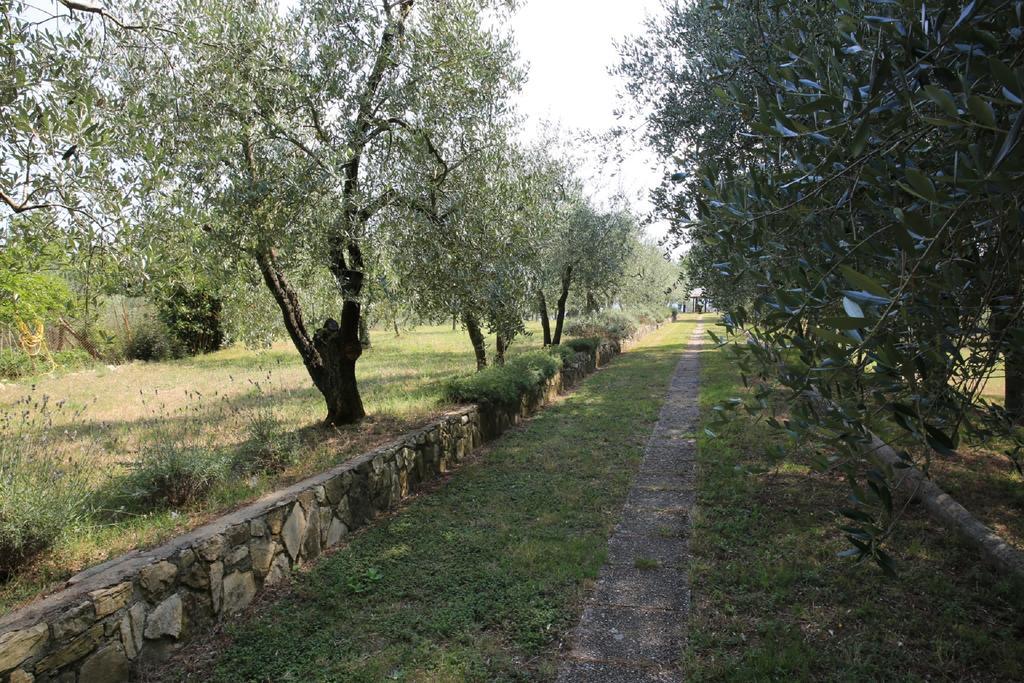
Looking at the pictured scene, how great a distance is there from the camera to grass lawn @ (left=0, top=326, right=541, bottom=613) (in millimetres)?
4422

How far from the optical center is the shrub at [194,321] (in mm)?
21391

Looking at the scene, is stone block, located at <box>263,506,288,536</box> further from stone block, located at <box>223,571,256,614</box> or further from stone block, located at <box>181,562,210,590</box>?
stone block, located at <box>181,562,210,590</box>

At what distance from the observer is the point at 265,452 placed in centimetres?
648

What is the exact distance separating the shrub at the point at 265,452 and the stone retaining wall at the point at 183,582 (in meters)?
0.75

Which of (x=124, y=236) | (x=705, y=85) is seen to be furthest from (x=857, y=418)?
(x=705, y=85)

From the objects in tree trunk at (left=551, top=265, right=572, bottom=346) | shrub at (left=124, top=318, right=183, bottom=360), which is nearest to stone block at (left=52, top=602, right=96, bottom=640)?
tree trunk at (left=551, top=265, right=572, bottom=346)

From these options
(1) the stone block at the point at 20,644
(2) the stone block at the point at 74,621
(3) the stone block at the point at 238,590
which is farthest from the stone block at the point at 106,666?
(3) the stone block at the point at 238,590

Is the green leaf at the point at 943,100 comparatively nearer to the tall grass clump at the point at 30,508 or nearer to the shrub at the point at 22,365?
the tall grass clump at the point at 30,508

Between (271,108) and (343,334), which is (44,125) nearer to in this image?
(271,108)

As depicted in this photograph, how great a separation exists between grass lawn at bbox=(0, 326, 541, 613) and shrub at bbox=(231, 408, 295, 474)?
0.47 feet

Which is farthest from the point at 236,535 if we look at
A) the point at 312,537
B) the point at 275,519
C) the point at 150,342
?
the point at 150,342

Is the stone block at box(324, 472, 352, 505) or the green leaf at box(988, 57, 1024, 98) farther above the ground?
the green leaf at box(988, 57, 1024, 98)

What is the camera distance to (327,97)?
23.7 feet

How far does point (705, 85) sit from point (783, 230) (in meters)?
4.59
